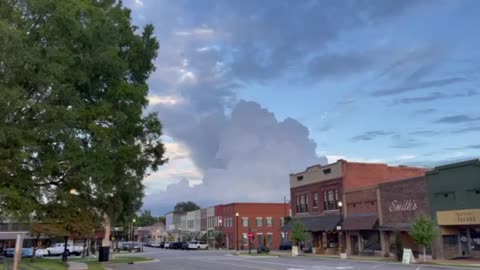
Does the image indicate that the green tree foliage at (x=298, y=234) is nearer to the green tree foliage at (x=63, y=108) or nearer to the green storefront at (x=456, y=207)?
the green storefront at (x=456, y=207)

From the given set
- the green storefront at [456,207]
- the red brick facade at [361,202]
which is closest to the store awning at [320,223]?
the red brick facade at [361,202]

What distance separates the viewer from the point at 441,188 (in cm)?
4081

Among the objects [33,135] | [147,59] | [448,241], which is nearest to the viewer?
[33,135]

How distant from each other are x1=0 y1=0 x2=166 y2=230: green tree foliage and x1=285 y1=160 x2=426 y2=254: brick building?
3630 centimetres

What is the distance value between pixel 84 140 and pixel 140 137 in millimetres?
2709

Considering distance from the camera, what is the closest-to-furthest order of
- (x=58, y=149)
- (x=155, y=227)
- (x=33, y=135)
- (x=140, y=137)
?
(x=33, y=135) < (x=58, y=149) < (x=140, y=137) < (x=155, y=227)

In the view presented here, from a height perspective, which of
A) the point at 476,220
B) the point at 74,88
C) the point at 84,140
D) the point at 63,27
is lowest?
the point at 476,220

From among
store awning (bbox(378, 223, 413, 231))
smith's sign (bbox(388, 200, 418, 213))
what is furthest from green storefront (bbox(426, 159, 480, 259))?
store awning (bbox(378, 223, 413, 231))

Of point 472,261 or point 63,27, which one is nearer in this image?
point 63,27

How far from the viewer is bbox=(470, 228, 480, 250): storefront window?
126ft

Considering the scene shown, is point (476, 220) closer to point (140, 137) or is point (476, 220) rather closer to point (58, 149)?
point (140, 137)

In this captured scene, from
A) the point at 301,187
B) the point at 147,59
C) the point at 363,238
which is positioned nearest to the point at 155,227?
the point at 301,187

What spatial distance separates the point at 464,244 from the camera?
131ft

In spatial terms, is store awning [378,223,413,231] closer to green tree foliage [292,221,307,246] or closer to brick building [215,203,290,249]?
green tree foliage [292,221,307,246]
